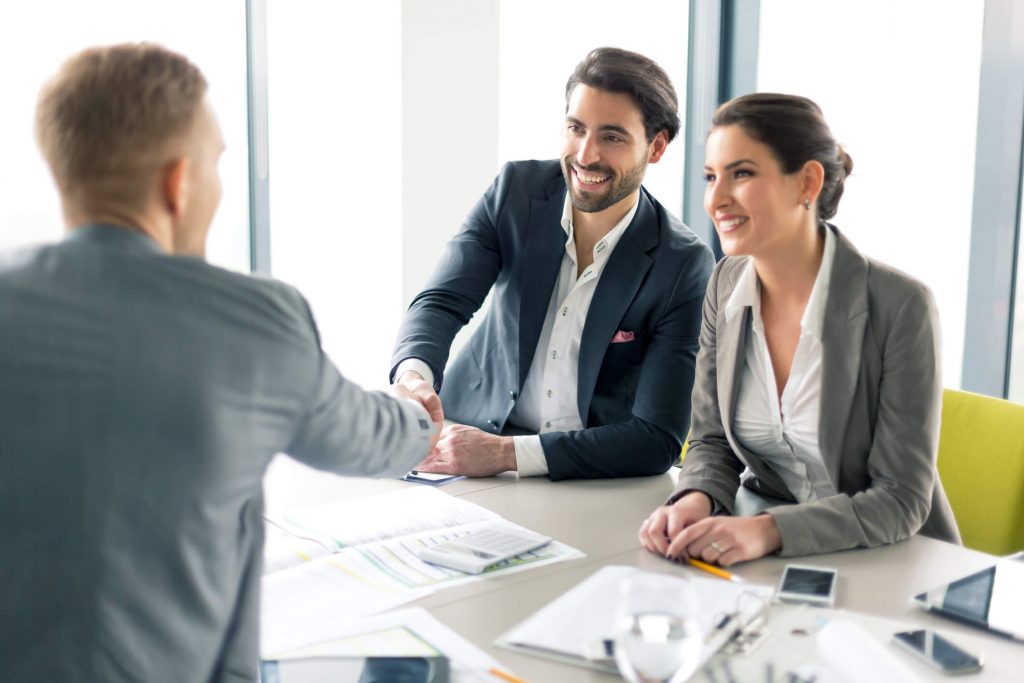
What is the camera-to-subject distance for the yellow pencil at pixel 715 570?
1593 millimetres

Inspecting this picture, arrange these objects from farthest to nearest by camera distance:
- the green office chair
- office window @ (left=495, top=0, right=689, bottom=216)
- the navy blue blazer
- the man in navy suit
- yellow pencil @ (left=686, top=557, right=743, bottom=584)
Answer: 1. office window @ (left=495, top=0, right=689, bottom=216)
2. the man in navy suit
3. the navy blue blazer
4. the green office chair
5. yellow pencil @ (left=686, top=557, right=743, bottom=584)

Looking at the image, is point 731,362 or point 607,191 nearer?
point 731,362

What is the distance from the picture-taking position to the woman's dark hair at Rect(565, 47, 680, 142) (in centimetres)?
247

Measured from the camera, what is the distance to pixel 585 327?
241 cm

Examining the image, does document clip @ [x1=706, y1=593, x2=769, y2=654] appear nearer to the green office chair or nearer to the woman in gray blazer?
the woman in gray blazer

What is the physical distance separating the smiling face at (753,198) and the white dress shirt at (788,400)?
88mm

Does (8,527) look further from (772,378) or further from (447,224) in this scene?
(447,224)

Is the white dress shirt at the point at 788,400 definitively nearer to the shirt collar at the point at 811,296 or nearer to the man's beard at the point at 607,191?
the shirt collar at the point at 811,296

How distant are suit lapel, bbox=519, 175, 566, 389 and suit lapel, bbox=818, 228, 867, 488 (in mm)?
790

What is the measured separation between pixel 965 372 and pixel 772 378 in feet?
5.99

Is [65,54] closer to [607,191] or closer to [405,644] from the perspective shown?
[607,191]

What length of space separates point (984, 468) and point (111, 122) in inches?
73.9

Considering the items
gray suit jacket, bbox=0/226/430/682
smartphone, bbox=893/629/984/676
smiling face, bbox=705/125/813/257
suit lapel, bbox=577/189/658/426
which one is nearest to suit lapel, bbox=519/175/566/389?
suit lapel, bbox=577/189/658/426

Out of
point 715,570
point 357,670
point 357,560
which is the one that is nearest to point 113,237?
point 357,670
